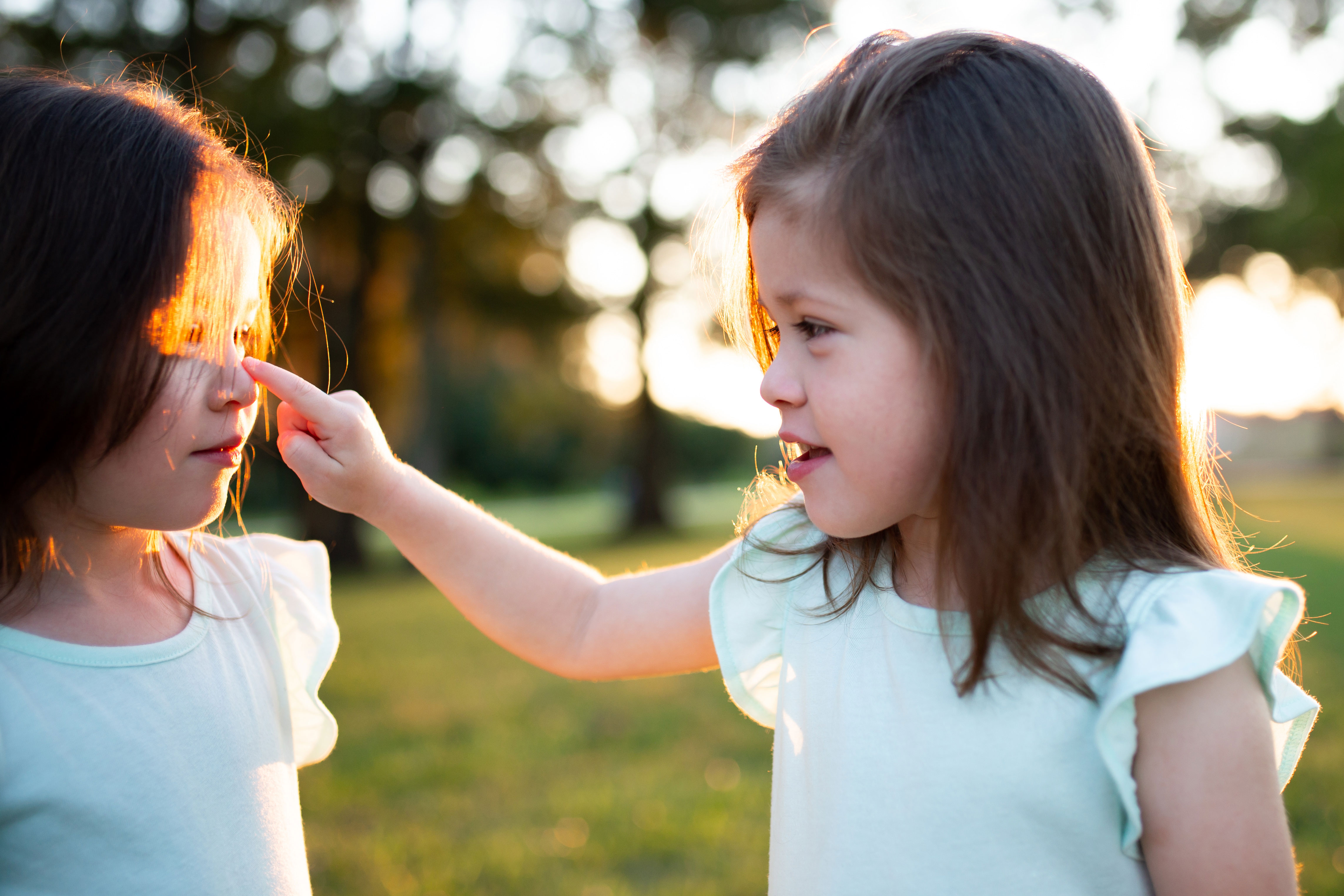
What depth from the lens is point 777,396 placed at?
1.27 meters

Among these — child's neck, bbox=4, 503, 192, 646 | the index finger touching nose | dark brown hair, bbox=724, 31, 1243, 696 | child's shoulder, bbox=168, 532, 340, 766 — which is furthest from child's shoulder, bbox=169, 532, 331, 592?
dark brown hair, bbox=724, 31, 1243, 696

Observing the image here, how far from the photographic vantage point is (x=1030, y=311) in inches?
45.7

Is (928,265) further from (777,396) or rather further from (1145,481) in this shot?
(1145,481)

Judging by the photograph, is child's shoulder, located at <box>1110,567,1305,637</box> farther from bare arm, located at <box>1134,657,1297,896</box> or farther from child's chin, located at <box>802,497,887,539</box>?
child's chin, located at <box>802,497,887,539</box>

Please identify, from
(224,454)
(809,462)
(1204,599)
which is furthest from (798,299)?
(224,454)

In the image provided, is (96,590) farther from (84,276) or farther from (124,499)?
(84,276)

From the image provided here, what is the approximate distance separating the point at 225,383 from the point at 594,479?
1476 inches

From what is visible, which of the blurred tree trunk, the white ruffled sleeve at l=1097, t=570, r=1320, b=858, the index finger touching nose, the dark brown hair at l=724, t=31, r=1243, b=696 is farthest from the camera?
the blurred tree trunk

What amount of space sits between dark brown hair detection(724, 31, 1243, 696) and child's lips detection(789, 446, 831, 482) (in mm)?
145

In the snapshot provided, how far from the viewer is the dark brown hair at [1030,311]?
3.81 ft

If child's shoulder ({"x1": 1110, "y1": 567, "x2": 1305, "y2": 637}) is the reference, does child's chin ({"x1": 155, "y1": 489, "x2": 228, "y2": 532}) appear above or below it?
below

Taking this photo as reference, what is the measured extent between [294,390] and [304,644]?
0.42 metres

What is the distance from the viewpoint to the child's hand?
146cm

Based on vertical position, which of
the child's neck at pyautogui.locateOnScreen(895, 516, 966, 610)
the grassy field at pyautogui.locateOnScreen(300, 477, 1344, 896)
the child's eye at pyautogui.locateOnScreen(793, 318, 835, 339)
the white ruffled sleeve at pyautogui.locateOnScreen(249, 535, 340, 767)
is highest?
the child's eye at pyautogui.locateOnScreen(793, 318, 835, 339)
